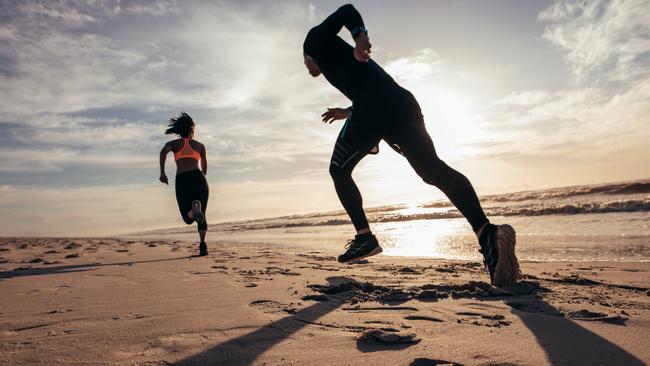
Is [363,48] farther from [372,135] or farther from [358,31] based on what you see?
[372,135]

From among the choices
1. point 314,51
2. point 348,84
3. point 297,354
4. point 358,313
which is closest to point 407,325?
point 358,313

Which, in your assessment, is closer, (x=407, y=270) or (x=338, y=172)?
(x=338, y=172)

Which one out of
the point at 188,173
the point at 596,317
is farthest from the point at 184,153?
the point at 596,317

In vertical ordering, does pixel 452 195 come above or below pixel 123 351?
above

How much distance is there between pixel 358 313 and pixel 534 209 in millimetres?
12478

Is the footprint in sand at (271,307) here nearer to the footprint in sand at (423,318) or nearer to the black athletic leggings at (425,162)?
the footprint in sand at (423,318)

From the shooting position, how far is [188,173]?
22.0 feet

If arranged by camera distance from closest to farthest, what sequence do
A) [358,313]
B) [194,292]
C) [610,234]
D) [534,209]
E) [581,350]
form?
[581,350] → [358,313] → [194,292] → [610,234] → [534,209]

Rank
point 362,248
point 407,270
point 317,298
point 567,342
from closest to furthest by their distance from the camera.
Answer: point 567,342, point 317,298, point 362,248, point 407,270

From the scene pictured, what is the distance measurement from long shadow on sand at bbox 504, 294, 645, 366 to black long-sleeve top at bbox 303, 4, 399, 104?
62.9 inches

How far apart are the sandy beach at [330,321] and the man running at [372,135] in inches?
10.3

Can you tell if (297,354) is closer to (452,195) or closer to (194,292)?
(194,292)

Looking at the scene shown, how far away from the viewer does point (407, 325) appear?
185 centimetres

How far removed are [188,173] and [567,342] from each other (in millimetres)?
6029
